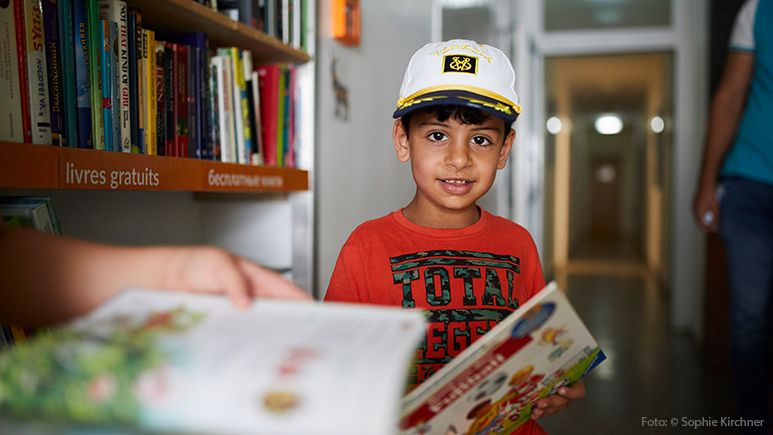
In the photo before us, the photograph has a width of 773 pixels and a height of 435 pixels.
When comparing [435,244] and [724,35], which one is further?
[724,35]

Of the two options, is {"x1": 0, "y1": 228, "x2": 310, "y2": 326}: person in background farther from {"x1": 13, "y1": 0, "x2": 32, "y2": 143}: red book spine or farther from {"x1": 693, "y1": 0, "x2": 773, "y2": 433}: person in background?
{"x1": 693, "y1": 0, "x2": 773, "y2": 433}: person in background

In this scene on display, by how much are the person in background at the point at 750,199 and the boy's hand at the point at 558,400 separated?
1.26 metres

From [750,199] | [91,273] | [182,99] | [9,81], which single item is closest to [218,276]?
[91,273]

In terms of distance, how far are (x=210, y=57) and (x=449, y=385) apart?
130 centimetres

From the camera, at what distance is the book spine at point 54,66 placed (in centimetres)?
114

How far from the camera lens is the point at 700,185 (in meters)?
2.18

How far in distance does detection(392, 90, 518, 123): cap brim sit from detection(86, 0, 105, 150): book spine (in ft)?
1.92

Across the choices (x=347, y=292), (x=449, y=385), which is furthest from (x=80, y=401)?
(x=347, y=292)

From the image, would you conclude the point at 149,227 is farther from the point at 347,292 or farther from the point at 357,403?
the point at 357,403

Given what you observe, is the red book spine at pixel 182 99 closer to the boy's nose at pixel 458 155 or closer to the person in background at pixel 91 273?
the boy's nose at pixel 458 155

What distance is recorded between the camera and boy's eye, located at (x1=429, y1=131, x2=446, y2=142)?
3.74 feet

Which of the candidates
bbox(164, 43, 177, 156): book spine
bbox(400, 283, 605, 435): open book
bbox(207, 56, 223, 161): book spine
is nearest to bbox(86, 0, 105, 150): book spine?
bbox(164, 43, 177, 156): book spine

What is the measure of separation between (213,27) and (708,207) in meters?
1.56

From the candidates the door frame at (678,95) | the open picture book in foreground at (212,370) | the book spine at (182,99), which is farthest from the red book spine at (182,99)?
the door frame at (678,95)
